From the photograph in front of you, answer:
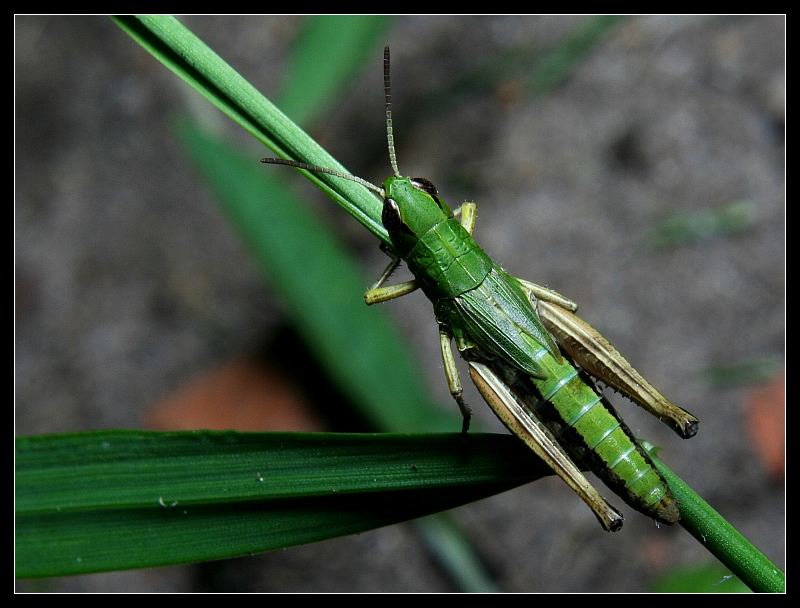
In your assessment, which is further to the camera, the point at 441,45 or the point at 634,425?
the point at 441,45

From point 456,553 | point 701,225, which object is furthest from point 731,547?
point 701,225

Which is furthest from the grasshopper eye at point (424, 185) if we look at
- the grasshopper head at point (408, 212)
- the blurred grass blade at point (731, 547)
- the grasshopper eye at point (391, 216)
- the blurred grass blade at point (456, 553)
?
the blurred grass blade at point (456, 553)

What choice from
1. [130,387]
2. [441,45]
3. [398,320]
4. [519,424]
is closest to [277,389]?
[398,320]

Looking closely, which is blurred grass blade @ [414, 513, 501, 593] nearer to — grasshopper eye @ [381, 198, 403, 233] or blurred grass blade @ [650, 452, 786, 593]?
grasshopper eye @ [381, 198, 403, 233]

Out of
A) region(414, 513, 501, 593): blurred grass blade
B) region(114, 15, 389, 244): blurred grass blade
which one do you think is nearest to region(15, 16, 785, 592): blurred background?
region(414, 513, 501, 593): blurred grass blade

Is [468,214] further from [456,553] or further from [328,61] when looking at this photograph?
[456,553]

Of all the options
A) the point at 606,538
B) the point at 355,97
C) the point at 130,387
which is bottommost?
the point at 606,538

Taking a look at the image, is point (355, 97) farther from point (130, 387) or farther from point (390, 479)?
point (390, 479)
